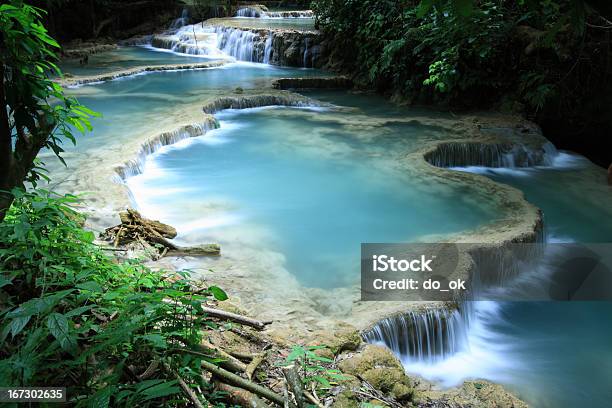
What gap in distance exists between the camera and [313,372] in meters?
3.00

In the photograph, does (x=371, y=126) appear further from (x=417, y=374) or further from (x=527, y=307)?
(x=417, y=374)

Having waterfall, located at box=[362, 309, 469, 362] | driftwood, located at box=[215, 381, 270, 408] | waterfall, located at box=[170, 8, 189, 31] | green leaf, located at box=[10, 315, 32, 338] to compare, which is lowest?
waterfall, located at box=[362, 309, 469, 362]

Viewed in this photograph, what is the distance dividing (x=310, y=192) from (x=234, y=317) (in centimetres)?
432

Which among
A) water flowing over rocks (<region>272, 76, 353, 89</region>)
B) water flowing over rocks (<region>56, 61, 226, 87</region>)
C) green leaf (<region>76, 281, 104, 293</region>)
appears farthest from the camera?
water flowing over rocks (<region>272, 76, 353, 89</region>)

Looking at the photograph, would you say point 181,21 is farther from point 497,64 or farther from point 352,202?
point 352,202

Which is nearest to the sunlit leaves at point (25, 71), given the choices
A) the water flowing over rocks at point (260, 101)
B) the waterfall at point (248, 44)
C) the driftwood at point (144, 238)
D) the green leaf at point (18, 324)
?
the green leaf at point (18, 324)

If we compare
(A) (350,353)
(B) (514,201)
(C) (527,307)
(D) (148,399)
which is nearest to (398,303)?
(A) (350,353)

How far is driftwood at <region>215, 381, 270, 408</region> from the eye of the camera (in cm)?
253

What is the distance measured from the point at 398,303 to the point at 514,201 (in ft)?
10.0

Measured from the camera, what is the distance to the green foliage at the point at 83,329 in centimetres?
212

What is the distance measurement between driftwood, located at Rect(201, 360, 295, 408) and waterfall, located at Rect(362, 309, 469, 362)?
4.88 feet

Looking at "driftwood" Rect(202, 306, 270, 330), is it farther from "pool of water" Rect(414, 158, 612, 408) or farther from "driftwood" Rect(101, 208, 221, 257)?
"driftwood" Rect(101, 208, 221, 257)

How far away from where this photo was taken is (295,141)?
385 inches

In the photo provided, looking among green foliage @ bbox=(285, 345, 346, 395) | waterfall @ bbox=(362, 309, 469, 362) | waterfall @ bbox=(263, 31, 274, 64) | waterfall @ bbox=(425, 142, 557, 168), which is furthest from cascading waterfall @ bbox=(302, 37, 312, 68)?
green foliage @ bbox=(285, 345, 346, 395)
